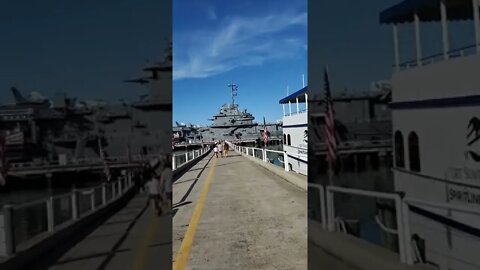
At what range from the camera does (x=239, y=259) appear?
2359 millimetres

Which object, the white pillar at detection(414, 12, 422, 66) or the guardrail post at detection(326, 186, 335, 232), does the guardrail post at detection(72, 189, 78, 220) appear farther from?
the white pillar at detection(414, 12, 422, 66)

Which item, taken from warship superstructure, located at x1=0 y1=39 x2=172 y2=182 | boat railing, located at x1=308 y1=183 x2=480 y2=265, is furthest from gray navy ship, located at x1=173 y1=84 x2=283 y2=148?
boat railing, located at x1=308 y1=183 x2=480 y2=265

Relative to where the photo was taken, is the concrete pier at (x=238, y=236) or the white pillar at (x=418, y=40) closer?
the white pillar at (x=418, y=40)

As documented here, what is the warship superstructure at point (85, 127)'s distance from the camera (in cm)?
133

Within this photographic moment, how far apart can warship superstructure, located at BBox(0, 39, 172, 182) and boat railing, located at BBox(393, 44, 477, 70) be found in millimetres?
803

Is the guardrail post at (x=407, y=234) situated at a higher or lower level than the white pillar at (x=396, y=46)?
lower

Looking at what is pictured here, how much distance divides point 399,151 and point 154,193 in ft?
2.83

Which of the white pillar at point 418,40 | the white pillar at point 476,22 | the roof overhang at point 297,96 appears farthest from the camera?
the roof overhang at point 297,96

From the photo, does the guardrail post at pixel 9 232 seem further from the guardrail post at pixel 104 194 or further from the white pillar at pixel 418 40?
the white pillar at pixel 418 40

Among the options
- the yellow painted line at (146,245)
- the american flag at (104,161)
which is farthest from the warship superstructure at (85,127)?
the yellow painted line at (146,245)

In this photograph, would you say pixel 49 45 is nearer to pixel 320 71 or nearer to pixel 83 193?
pixel 83 193

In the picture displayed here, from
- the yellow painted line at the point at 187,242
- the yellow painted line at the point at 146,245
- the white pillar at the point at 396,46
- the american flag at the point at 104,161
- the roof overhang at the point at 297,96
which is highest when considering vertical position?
the white pillar at the point at 396,46

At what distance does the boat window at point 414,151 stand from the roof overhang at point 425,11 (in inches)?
13.9

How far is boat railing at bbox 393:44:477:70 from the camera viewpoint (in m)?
1.16
